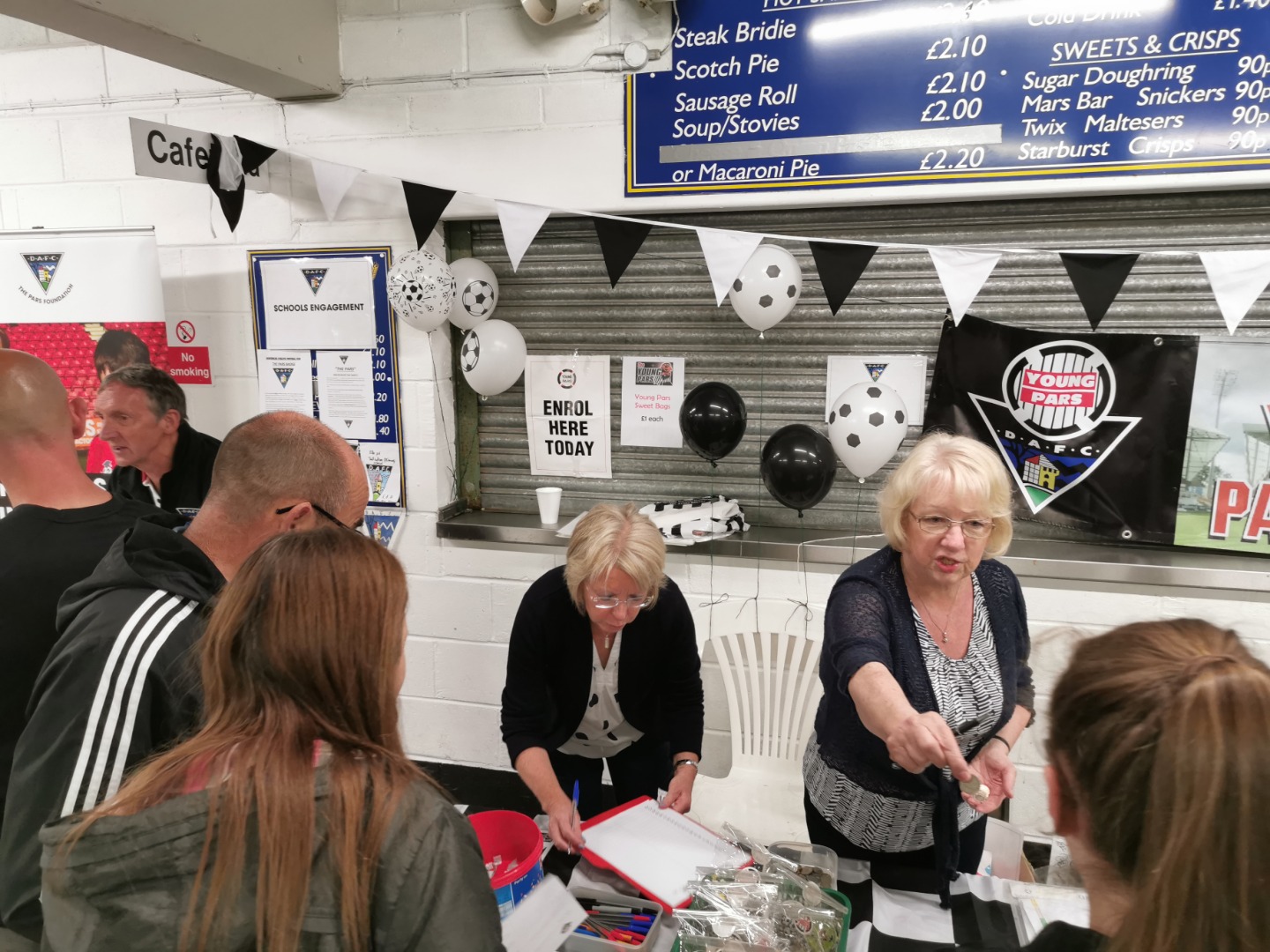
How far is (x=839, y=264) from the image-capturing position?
250 centimetres

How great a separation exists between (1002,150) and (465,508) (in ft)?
8.12

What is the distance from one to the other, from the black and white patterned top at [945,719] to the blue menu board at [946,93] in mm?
1604

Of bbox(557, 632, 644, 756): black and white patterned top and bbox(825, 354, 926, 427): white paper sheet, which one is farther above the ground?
bbox(825, 354, 926, 427): white paper sheet

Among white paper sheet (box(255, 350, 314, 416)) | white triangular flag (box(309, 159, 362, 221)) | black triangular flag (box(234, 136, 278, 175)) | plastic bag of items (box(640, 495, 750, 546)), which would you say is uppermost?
black triangular flag (box(234, 136, 278, 175))

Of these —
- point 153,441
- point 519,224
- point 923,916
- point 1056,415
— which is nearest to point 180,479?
point 153,441

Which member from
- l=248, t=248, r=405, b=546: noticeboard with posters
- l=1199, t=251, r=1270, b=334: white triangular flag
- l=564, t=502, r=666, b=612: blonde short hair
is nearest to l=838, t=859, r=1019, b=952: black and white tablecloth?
l=564, t=502, r=666, b=612: blonde short hair

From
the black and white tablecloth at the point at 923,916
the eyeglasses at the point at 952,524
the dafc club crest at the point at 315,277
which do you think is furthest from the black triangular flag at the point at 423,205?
the black and white tablecloth at the point at 923,916

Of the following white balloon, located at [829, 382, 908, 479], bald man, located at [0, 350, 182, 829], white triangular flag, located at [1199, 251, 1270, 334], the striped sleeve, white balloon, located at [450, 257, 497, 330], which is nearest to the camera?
the striped sleeve

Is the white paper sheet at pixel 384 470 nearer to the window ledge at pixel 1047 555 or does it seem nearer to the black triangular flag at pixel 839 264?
the window ledge at pixel 1047 555

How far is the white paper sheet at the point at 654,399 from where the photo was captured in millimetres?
2943

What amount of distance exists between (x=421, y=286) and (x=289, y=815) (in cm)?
224

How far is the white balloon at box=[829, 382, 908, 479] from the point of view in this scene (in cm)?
247

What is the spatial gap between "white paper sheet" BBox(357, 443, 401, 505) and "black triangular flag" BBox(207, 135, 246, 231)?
1025mm

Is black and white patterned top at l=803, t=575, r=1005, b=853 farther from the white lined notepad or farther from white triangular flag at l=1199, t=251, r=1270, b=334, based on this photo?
white triangular flag at l=1199, t=251, r=1270, b=334
